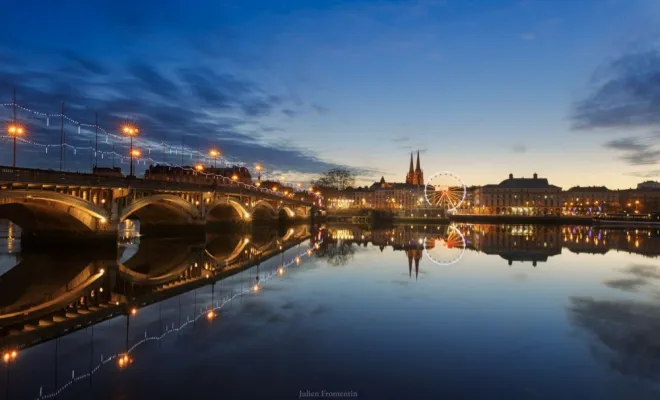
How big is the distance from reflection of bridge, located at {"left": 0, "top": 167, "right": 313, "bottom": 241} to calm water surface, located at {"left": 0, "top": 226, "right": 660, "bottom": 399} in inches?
582

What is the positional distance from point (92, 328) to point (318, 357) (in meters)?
7.38

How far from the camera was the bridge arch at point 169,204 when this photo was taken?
4097 cm

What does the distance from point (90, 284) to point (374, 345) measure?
15860 mm

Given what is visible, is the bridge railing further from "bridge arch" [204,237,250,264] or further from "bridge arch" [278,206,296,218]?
"bridge arch" [278,206,296,218]

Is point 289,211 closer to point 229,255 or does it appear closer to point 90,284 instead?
point 229,255

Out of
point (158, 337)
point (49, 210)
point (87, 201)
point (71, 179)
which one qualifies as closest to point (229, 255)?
point (87, 201)

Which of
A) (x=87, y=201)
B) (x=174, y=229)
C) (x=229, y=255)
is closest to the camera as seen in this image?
(x=87, y=201)

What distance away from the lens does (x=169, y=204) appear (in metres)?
49.5

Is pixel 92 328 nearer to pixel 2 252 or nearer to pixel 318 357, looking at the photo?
pixel 318 357

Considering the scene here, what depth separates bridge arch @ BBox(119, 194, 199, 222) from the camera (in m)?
41.0

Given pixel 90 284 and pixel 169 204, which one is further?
pixel 169 204

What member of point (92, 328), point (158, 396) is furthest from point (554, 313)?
point (92, 328)

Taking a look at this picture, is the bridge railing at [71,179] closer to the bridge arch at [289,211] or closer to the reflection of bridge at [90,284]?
the reflection of bridge at [90,284]

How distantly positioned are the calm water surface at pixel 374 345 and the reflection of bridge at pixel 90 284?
1.21m
